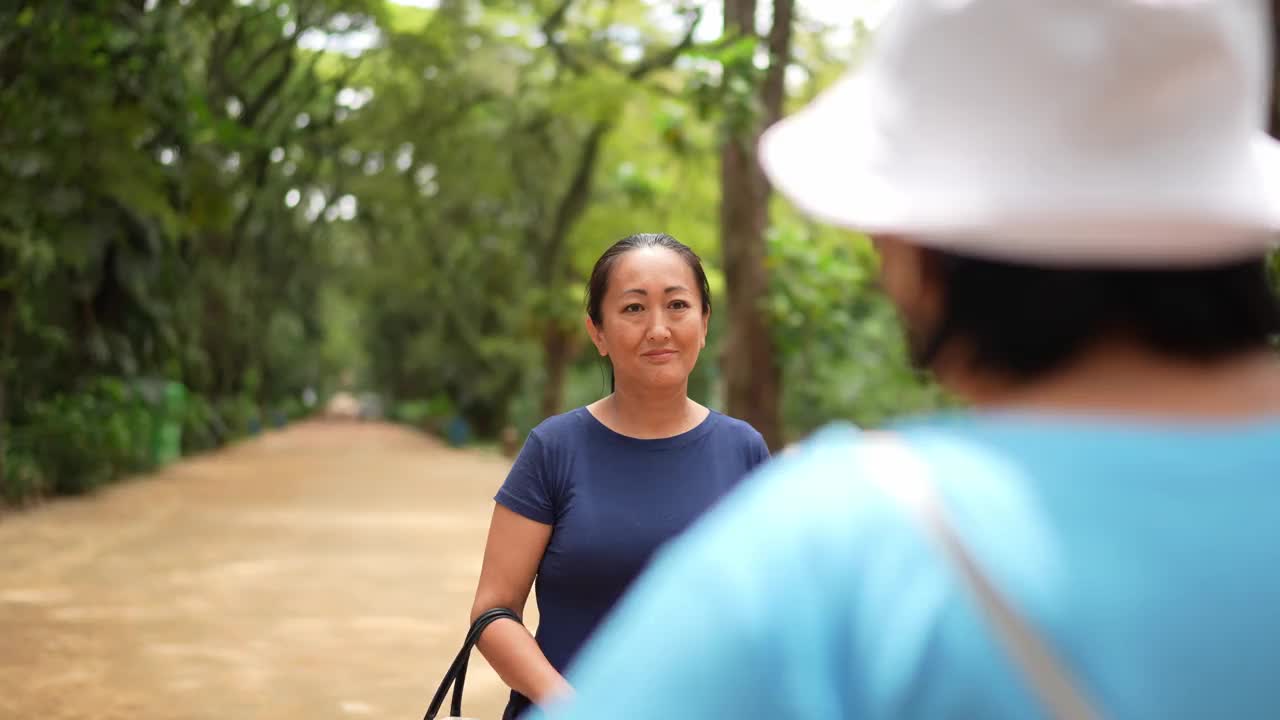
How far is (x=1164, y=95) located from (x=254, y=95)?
2818 cm

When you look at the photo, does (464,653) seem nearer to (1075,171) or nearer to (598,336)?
(598,336)

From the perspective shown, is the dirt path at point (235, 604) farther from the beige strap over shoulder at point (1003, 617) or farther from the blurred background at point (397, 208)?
the beige strap over shoulder at point (1003, 617)

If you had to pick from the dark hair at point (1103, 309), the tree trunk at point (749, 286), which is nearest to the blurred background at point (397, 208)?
the tree trunk at point (749, 286)

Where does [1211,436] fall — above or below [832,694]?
above

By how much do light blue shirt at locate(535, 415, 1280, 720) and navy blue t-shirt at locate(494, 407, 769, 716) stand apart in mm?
1675

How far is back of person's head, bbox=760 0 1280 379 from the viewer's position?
2.98ft

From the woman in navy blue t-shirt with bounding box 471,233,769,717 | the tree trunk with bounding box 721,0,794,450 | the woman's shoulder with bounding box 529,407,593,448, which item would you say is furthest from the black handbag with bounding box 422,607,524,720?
the tree trunk with bounding box 721,0,794,450

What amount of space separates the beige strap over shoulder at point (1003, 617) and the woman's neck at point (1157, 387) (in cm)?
16

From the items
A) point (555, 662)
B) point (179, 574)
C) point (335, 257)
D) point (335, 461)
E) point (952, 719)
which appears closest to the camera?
point (952, 719)

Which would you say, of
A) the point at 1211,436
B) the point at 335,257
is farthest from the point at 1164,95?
the point at 335,257

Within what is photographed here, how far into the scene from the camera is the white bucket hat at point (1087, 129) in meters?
0.90

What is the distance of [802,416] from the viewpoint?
27.7m

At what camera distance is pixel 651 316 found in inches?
109

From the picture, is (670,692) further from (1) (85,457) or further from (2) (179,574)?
(1) (85,457)
